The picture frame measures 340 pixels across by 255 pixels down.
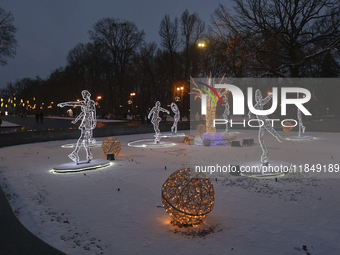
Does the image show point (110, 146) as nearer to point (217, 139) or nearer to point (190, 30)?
point (217, 139)

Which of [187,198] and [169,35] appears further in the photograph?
[169,35]

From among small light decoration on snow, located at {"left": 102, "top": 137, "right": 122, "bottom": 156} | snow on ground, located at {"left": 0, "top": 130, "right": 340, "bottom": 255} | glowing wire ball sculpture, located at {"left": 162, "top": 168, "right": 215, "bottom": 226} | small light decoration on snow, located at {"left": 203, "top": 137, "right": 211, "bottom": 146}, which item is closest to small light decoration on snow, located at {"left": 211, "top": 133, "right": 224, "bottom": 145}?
small light decoration on snow, located at {"left": 203, "top": 137, "right": 211, "bottom": 146}

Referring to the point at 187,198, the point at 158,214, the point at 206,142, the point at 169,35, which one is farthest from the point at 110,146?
the point at 169,35

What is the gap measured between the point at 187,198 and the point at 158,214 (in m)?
0.94

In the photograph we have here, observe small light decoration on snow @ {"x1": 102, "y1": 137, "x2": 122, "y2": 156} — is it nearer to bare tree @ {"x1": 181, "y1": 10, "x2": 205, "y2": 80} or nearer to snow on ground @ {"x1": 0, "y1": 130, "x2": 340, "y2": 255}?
snow on ground @ {"x1": 0, "y1": 130, "x2": 340, "y2": 255}

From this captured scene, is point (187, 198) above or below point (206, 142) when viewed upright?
above

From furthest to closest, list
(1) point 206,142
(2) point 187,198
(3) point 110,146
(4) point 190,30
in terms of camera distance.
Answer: (4) point 190,30
(1) point 206,142
(3) point 110,146
(2) point 187,198

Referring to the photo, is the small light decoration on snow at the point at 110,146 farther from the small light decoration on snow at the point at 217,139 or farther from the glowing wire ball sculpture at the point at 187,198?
the glowing wire ball sculpture at the point at 187,198

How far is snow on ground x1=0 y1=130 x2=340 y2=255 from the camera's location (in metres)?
4.04

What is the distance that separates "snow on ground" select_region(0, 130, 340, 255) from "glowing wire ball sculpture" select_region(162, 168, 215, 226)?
Result: 0.19 meters

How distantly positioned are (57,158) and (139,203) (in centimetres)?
702

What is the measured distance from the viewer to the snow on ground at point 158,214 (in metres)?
4.04

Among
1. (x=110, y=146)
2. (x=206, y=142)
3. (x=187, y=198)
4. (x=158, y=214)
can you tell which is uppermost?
(x=110, y=146)

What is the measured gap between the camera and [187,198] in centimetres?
463
